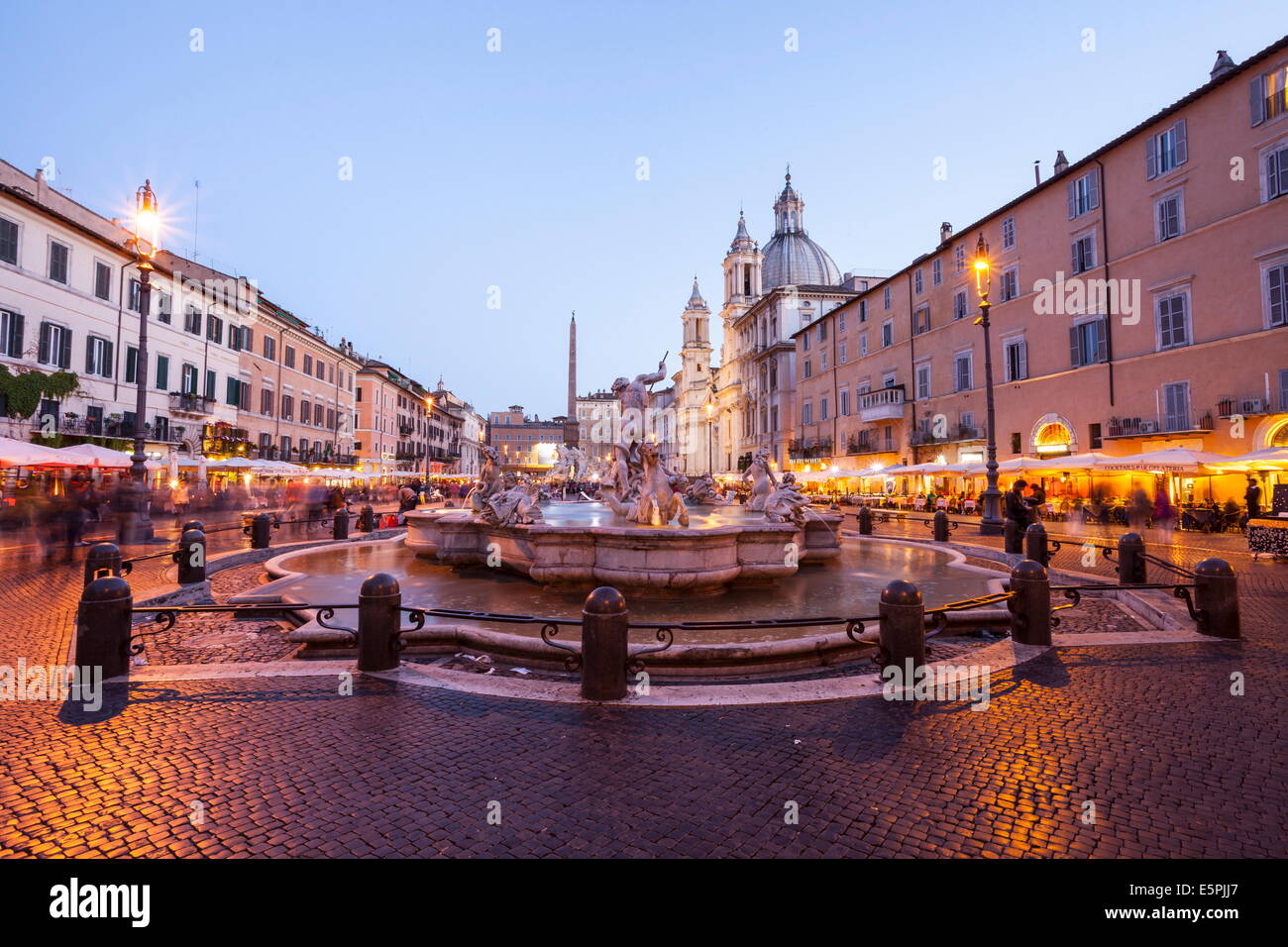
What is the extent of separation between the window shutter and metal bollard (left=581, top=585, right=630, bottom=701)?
27696 mm

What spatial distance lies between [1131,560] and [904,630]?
256 inches

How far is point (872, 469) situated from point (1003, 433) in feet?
21.0

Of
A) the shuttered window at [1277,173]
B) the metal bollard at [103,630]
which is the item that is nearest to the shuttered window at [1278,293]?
the shuttered window at [1277,173]

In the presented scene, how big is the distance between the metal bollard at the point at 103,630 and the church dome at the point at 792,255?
2916 inches

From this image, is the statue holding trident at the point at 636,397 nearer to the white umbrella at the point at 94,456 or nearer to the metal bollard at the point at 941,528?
the metal bollard at the point at 941,528

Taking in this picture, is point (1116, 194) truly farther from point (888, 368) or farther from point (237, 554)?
point (237, 554)

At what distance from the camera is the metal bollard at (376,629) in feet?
18.1

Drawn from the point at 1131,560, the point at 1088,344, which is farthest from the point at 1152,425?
the point at 1131,560

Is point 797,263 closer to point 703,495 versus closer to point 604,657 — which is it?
point 703,495

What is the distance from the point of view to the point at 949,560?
12.9 metres

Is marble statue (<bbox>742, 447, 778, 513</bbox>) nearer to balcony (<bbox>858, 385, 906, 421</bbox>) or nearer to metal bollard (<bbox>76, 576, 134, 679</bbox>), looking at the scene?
metal bollard (<bbox>76, 576, 134, 679</bbox>)

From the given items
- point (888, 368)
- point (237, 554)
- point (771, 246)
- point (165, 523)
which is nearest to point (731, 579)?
point (237, 554)

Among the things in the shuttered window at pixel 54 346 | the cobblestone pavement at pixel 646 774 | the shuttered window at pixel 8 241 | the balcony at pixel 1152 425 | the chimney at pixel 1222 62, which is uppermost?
the chimney at pixel 1222 62

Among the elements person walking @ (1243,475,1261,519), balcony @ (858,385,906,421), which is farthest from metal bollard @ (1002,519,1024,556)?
balcony @ (858,385,906,421)
